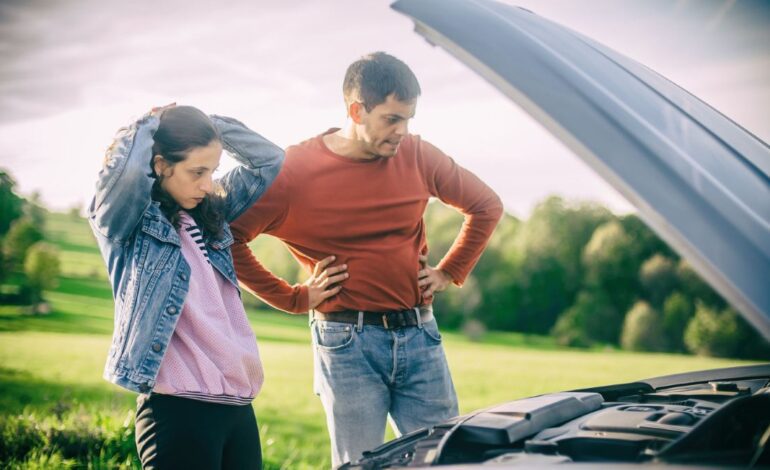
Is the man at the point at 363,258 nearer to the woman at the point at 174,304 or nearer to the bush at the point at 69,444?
the woman at the point at 174,304

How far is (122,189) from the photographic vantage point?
1.84 m

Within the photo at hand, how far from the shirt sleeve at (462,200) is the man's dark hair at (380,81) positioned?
0.99 ft

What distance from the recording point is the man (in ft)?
8.04

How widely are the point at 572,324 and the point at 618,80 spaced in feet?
64.4

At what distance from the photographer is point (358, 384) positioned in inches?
96.5

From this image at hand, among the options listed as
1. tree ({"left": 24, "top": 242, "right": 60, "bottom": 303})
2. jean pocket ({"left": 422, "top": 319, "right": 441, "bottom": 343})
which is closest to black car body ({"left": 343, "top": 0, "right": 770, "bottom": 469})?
jean pocket ({"left": 422, "top": 319, "right": 441, "bottom": 343})

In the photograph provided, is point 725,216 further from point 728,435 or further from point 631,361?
point 631,361

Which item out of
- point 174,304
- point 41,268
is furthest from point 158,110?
point 41,268

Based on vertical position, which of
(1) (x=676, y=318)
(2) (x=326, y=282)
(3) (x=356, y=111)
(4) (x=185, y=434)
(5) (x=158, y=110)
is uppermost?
(3) (x=356, y=111)

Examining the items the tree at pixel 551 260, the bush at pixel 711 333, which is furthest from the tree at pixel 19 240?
the bush at pixel 711 333

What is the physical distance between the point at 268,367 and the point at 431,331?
10954 mm

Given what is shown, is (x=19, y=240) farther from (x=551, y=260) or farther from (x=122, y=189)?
(x=551, y=260)

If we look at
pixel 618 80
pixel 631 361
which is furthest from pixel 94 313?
pixel 618 80

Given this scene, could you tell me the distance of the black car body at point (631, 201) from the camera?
1.13 m
